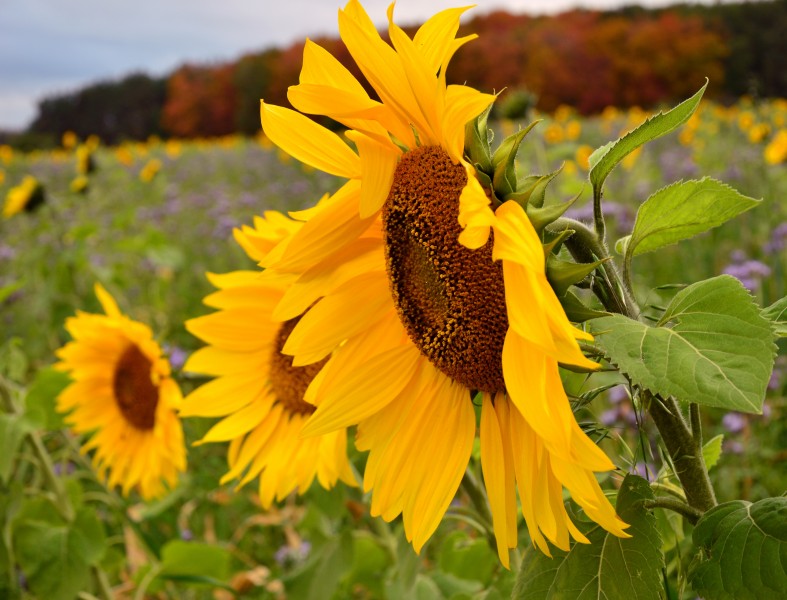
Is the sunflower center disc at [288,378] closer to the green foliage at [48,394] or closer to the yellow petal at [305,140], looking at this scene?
the yellow petal at [305,140]

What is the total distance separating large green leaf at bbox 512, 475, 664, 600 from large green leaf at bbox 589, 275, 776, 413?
15 cm

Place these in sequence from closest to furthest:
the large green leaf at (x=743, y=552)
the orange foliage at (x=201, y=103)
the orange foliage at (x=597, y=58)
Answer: the large green leaf at (x=743, y=552), the orange foliage at (x=597, y=58), the orange foliage at (x=201, y=103)

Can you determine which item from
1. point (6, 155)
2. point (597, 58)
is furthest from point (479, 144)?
point (597, 58)

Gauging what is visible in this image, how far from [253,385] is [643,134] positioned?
0.75 m

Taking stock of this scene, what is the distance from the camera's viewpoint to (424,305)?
0.71 metres

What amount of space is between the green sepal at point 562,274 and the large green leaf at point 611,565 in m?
0.19

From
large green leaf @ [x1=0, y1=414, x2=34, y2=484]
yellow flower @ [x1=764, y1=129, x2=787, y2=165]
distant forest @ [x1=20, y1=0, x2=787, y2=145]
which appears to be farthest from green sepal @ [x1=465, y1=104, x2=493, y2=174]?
distant forest @ [x1=20, y1=0, x2=787, y2=145]

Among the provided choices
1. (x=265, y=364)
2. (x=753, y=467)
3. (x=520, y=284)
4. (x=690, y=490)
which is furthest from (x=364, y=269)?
(x=753, y=467)

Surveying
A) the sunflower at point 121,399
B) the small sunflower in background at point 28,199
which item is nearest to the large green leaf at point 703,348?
the sunflower at point 121,399

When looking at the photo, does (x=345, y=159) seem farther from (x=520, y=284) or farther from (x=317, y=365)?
(x=317, y=365)

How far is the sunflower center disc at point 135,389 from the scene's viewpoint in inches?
61.2

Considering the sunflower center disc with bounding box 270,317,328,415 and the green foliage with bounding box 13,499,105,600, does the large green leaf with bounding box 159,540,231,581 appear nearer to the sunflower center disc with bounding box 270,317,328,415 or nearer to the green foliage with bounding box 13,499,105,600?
the green foliage with bounding box 13,499,105,600

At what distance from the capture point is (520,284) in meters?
0.56

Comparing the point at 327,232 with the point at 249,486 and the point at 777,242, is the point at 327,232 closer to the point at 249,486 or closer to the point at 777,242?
the point at 249,486
